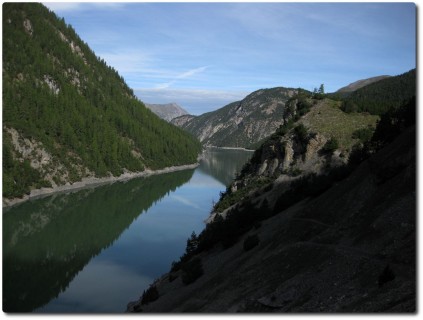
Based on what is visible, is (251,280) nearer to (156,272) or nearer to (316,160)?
(156,272)

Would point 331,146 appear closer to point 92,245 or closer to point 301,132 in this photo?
point 301,132

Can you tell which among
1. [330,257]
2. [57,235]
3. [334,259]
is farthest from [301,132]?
[334,259]

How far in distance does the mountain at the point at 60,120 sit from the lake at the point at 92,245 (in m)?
12.7

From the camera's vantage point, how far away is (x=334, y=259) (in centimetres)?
1844

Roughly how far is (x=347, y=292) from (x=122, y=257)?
38051 millimetres

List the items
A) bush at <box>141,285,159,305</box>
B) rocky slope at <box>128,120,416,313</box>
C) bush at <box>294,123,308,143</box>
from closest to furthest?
rocky slope at <box>128,120,416,313</box>
bush at <box>141,285,159,305</box>
bush at <box>294,123,308,143</box>

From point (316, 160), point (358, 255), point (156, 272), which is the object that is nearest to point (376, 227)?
point (358, 255)

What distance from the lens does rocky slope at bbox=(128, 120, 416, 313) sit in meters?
15.3

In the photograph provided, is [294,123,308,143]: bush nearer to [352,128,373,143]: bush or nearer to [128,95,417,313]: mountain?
[352,128,373,143]: bush

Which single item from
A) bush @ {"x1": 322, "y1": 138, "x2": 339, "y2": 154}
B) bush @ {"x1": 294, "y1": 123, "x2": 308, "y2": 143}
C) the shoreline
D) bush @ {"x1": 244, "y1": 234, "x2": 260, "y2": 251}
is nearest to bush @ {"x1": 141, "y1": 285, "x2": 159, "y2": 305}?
bush @ {"x1": 244, "y1": 234, "x2": 260, "y2": 251}

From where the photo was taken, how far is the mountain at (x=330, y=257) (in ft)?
50.8

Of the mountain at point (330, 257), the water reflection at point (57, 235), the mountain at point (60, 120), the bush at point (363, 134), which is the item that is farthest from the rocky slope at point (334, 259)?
the mountain at point (60, 120)

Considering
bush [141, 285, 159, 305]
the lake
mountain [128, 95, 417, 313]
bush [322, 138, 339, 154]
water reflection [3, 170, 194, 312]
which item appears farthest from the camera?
bush [322, 138, 339, 154]

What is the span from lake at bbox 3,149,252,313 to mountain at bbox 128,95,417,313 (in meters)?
9.77
